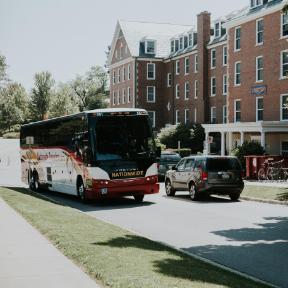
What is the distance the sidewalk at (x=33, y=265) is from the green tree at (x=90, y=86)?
10995 cm

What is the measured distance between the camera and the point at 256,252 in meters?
10.2

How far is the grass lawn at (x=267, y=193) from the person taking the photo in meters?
20.6

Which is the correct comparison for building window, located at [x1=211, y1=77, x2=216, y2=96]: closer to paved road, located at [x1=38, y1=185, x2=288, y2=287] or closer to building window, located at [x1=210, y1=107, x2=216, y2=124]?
building window, located at [x1=210, y1=107, x2=216, y2=124]

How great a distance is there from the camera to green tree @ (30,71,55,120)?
331 ft

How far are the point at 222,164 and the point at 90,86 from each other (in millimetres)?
103814

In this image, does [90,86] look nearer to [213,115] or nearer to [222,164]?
[213,115]

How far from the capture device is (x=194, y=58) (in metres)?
58.4

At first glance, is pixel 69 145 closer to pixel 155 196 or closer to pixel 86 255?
pixel 155 196

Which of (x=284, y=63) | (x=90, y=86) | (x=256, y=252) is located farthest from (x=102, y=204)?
(x=90, y=86)

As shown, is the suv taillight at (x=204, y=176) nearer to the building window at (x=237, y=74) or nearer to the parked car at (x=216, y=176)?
the parked car at (x=216, y=176)

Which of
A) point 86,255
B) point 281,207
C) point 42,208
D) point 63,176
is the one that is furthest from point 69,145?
point 86,255

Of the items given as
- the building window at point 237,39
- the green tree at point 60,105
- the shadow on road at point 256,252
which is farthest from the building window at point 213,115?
the green tree at point 60,105

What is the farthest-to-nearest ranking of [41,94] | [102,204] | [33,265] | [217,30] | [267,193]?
[41,94] → [217,30] → [267,193] → [102,204] → [33,265]

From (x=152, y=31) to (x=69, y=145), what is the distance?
4945cm
